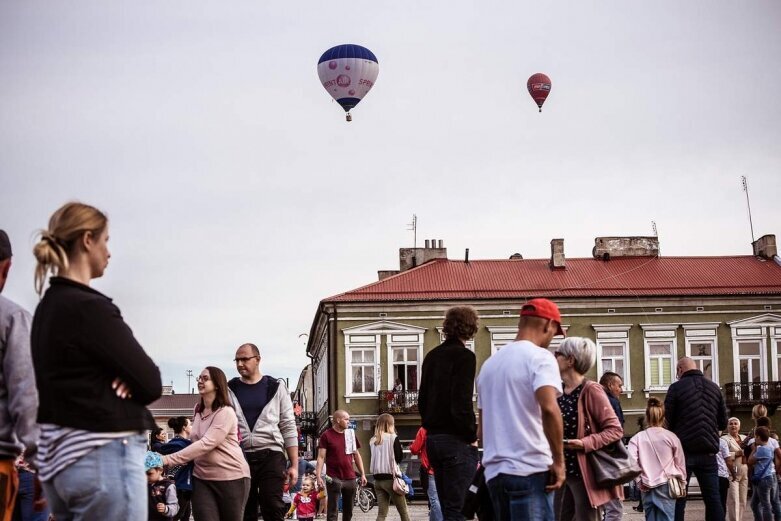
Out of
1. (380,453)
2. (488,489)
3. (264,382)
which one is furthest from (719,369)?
(488,489)

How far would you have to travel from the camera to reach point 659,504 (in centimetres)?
1264

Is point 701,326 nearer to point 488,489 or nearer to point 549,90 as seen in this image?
point 549,90

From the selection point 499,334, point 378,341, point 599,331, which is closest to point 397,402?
point 378,341

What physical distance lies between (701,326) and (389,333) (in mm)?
14070

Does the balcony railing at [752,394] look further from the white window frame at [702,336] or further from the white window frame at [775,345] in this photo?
the white window frame at [702,336]

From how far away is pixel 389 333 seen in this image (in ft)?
188

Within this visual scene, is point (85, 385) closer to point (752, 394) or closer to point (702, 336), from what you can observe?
point (752, 394)

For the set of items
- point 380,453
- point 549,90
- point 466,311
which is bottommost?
point 380,453

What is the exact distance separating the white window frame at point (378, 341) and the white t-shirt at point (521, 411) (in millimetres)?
49257

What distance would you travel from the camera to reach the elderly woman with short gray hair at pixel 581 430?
31.8ft

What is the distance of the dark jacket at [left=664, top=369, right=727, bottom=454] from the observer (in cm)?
1333

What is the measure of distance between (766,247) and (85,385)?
199 ft

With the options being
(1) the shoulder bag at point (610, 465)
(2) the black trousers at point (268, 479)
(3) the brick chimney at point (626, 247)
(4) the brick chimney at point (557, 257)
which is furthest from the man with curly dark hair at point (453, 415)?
(3) the brick chimney at point (626, 247)

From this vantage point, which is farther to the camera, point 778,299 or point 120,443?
point 778,299
